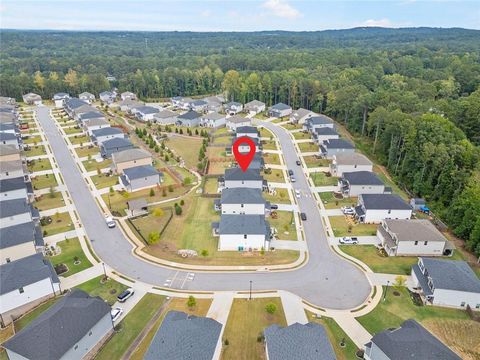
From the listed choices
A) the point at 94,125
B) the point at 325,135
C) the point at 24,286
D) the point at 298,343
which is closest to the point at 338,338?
the point at 298,343

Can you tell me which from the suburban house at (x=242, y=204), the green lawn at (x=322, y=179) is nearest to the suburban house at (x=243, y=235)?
the suburban house at (x=242, y=204)

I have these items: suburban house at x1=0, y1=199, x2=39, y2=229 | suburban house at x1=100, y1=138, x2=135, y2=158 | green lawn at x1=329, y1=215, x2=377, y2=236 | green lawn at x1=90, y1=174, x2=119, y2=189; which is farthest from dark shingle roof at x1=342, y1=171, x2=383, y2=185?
suburban house at x1=0, y1=199, x2=39, y2=229

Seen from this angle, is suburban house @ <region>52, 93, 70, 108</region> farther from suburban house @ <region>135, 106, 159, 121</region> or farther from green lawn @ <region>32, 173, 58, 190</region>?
green lawn @ <region>32, 173, 58, 190</region>

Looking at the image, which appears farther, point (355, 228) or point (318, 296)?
point (355, 228)

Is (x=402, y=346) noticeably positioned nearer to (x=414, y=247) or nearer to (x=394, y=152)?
(x=414, y=247)

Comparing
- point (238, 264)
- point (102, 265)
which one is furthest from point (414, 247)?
point (102, 265)

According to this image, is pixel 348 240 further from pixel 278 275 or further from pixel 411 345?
pixel 411 345
